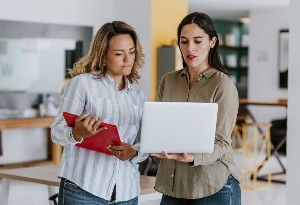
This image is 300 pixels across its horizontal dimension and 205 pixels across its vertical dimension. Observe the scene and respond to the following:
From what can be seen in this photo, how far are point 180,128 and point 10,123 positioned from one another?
505 cm

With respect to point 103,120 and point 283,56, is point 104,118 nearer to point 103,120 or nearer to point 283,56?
point 103,120

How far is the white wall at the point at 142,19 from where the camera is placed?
825 centimetres

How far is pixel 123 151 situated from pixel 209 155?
0.33m

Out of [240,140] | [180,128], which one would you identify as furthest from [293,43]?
[240,140]

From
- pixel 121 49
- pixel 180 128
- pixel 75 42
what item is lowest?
pixel 180 128

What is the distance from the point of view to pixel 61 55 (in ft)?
25.6

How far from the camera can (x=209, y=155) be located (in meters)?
2.23

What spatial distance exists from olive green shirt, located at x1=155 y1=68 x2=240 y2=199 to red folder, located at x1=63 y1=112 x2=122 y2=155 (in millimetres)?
264

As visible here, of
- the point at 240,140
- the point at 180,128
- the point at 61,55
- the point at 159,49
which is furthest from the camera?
the point at 240,140

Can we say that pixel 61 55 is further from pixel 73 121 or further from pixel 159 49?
pixel 73 121

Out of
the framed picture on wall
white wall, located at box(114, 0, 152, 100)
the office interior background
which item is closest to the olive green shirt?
the office interior background

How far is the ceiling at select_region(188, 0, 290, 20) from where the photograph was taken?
32.8 feet

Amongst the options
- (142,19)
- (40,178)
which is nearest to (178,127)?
(40,178)

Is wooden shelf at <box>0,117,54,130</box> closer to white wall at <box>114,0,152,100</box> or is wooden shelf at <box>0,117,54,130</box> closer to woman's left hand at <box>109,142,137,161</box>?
white wall at <box>114,0,152,100</box>
